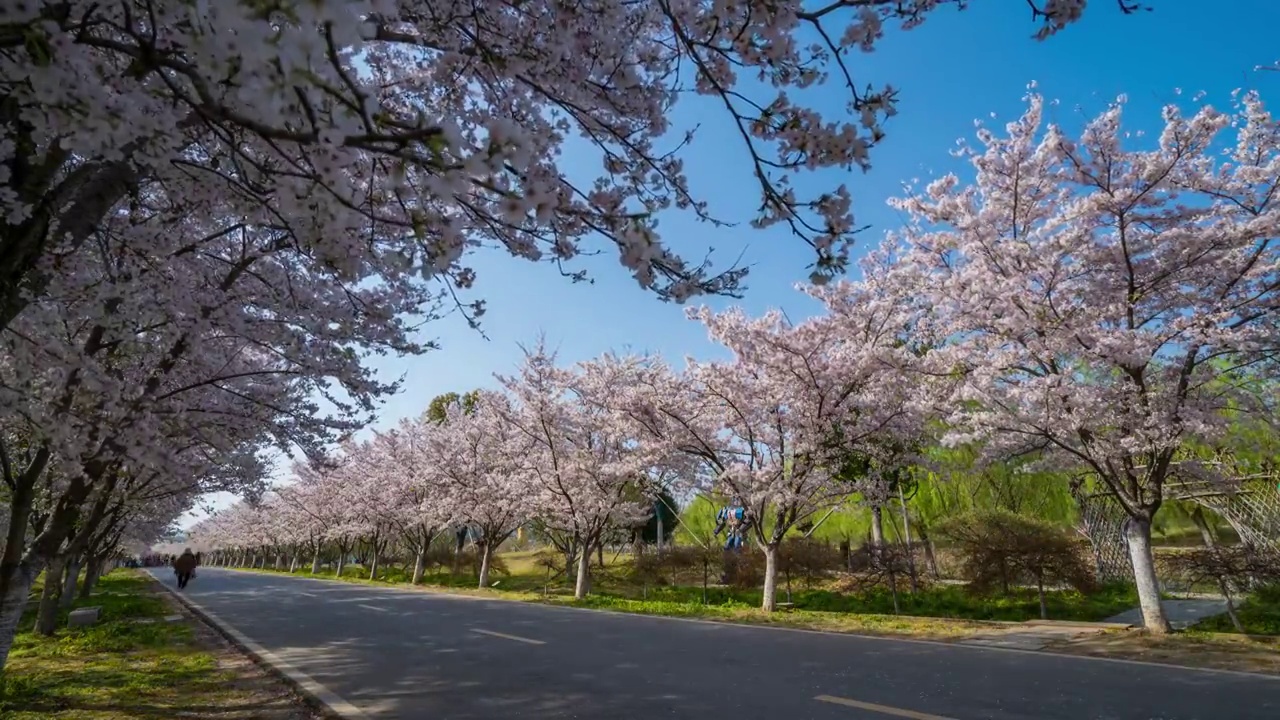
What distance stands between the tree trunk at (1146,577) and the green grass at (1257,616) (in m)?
1.72

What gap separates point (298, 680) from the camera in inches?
319

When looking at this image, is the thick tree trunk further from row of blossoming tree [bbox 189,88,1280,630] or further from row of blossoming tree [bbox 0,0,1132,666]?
row of blossoming tree [bbox 189,88,1280,630]

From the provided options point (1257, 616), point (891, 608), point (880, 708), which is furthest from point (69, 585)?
point (1257, 616)

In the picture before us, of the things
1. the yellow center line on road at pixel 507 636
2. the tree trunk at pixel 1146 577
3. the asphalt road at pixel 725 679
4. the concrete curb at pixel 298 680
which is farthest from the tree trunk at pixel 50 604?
the tree trunk at pixel 1146 577

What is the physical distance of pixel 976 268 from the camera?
12.1 meters

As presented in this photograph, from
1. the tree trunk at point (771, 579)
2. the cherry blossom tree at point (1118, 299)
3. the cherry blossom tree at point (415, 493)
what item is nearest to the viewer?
the cherry blossom tree at point (1118, 299)

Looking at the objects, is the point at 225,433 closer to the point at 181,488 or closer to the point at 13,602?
the point at 13,602

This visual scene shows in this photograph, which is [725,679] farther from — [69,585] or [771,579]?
[69,585]

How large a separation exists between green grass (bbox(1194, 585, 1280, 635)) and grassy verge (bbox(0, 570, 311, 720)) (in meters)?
15.0

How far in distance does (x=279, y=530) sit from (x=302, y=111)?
73307 mm

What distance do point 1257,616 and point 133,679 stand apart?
18.3 m

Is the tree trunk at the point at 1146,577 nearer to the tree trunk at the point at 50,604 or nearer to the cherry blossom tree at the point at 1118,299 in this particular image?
the cherry blossom tree at the point at 1118,299

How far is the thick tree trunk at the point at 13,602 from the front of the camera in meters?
7.14

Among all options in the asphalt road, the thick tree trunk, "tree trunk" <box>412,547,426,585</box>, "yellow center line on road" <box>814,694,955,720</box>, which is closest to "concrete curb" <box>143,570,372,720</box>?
the asphalt road
